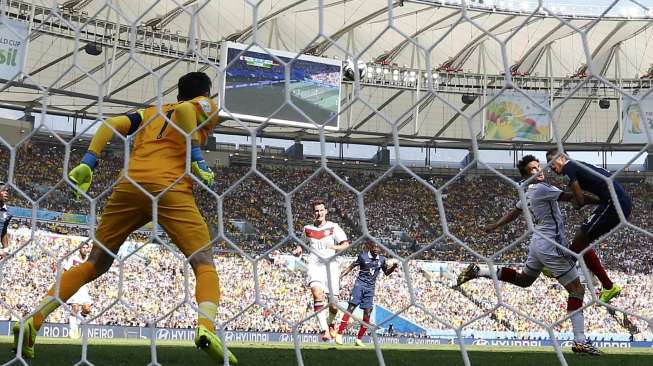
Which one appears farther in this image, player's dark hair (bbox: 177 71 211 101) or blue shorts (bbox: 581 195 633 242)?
blue shorts (bbox: 581 195 633 242)

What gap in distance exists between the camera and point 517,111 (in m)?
24.4

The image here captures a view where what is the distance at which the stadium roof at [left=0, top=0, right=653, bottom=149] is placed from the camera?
2156cm

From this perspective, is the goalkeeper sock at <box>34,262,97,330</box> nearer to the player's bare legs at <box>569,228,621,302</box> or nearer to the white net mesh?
the player's bare legs at <box>569,228,621,302</box>

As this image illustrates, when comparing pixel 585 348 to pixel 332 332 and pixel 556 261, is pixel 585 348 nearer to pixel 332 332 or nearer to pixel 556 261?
pixel 556 261

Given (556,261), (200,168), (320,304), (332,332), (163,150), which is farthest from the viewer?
(332,332)

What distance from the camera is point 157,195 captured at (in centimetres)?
314

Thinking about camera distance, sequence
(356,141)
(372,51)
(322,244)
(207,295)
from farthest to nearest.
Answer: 1. (356,141)
2. (372,51)
3. (322,244)
4. (207,295)

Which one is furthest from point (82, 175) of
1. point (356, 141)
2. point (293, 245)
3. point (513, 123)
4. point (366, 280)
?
point (356, 141)

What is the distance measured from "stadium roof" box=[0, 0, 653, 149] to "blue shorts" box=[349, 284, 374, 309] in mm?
11113

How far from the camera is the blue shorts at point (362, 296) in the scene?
Answer: 847 centimetres

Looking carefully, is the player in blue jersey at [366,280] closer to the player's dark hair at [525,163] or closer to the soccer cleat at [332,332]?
the soccer cleat at [332,332]

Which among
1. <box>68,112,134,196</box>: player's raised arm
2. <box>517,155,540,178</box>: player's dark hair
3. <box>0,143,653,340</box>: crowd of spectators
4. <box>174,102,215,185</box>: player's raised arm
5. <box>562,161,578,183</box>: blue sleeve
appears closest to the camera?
<box>174,102,215,185</box>: player's raised arm

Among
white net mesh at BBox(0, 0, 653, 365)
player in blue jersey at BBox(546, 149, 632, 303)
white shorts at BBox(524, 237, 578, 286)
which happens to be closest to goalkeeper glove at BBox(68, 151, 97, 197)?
player in blue jersey at BBox(546, 149, 632, 303)

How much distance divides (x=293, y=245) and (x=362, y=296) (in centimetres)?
1072
